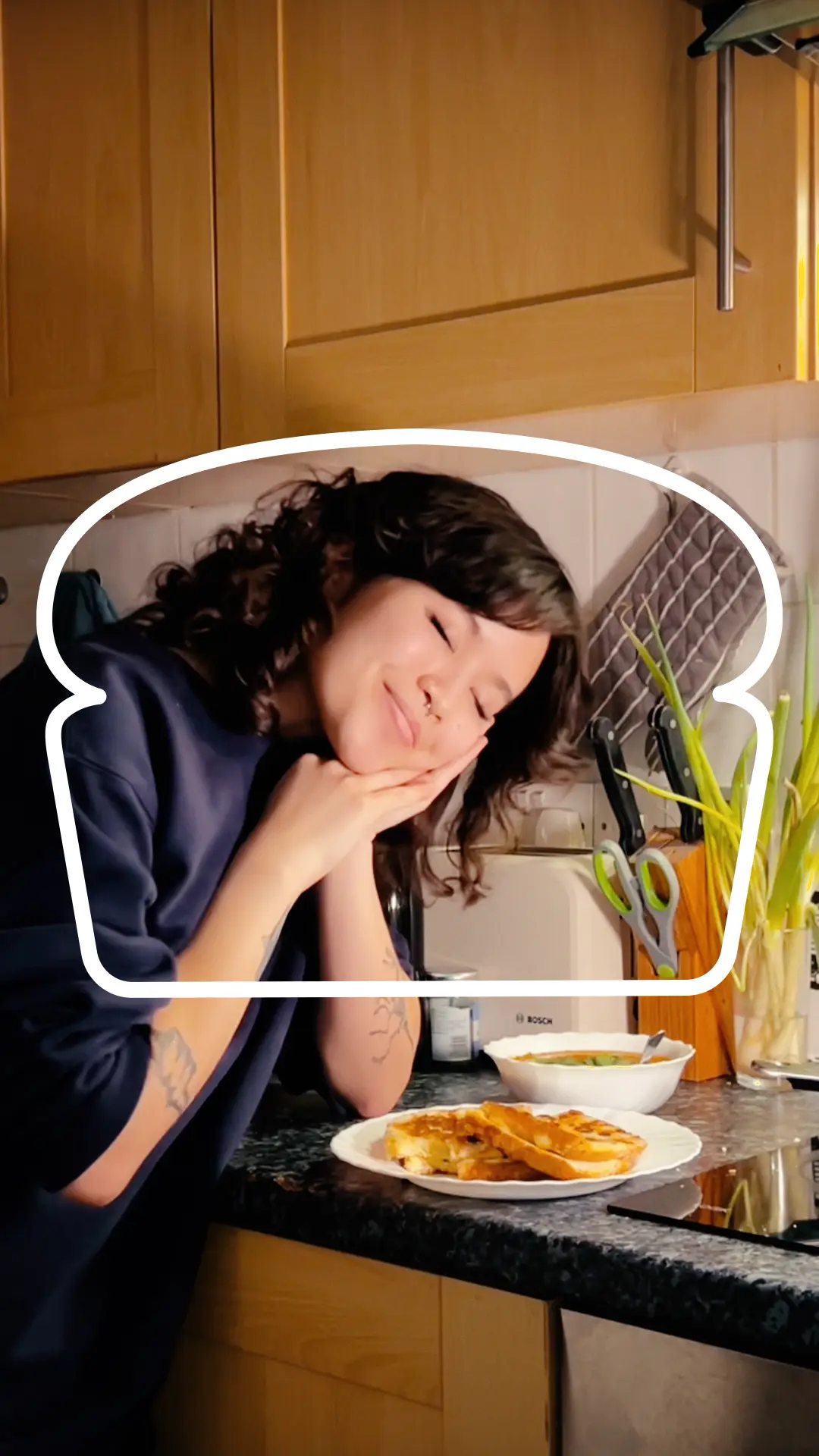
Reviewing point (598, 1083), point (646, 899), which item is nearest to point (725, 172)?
point (646, 899)

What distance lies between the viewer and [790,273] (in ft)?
3.92

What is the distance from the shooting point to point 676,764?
55.7 inches

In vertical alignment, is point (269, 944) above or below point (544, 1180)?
above

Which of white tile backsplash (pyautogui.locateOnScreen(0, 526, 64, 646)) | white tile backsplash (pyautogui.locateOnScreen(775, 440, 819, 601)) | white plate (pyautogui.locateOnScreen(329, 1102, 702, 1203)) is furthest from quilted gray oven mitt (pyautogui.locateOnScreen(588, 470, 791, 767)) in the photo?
white tile backsplash (pyautogui.locateOnScreen(0, 526, 64, 646))

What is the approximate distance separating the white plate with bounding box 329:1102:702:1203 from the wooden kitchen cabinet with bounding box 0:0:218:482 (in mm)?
639

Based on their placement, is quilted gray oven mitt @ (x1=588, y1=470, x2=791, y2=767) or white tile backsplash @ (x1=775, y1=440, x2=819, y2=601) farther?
white tile backsplash @ (x1=775, y1=440, x2=819, y2=601)

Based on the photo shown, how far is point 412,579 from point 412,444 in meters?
0.12

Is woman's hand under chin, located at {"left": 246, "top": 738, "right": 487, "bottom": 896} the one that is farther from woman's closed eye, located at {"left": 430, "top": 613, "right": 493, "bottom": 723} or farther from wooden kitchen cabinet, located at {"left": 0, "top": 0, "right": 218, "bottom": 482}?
wooden kitchen cabinet, located at {"left": 0, "top": 0, "right": 218, "bottom": 482}

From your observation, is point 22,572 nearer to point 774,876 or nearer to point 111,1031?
point 111,1031

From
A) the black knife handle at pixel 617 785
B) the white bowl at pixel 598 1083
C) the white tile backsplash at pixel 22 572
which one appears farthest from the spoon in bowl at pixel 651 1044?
the white tile backsplash at pixel 22 572

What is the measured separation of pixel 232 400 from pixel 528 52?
0.40 meters

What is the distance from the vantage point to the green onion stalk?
142cm

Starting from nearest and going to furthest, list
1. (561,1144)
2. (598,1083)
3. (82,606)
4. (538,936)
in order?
(561,1144)
(598,1083)
(538,936)
(82,606)

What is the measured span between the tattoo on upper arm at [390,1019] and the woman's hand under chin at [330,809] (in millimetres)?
102
